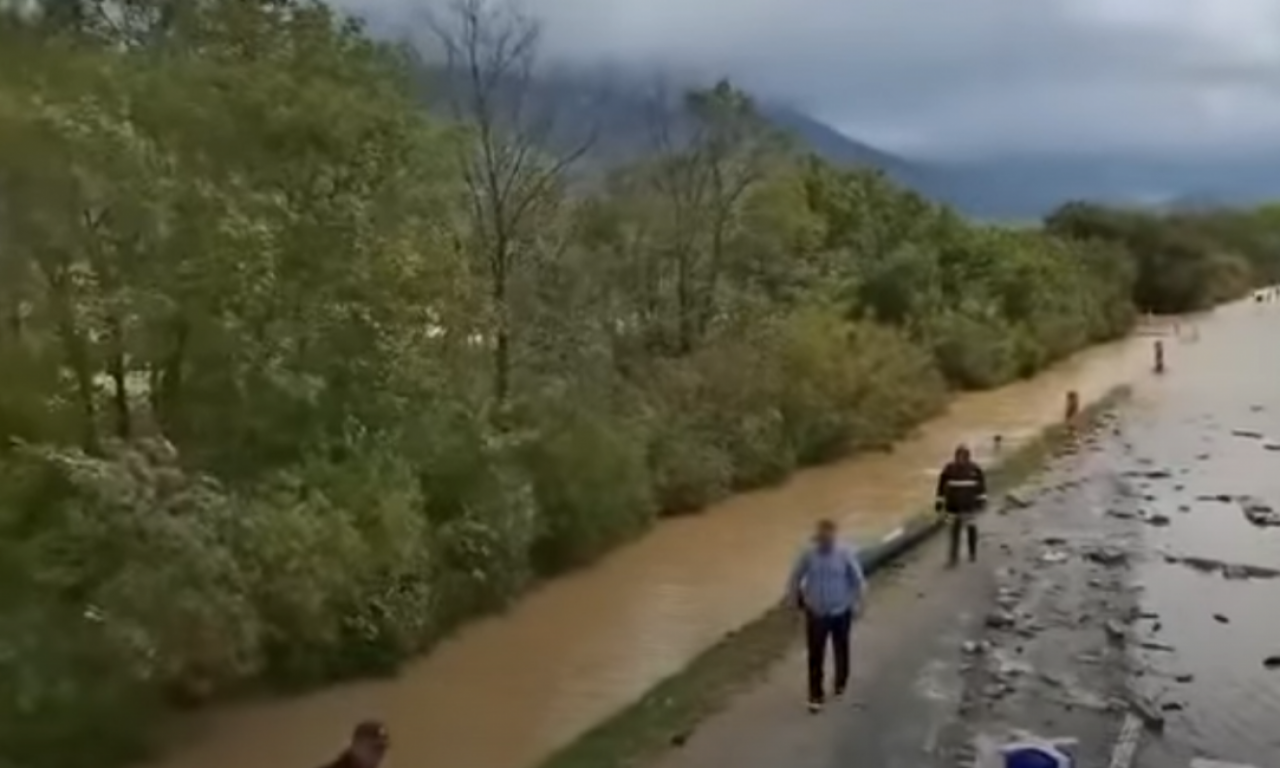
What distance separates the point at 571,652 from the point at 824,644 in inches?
245

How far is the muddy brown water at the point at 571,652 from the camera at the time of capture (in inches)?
739

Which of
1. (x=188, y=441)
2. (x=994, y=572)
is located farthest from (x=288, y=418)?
(x=994, y=572)

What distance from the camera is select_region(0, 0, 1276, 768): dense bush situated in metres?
17.3

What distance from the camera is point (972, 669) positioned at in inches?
803

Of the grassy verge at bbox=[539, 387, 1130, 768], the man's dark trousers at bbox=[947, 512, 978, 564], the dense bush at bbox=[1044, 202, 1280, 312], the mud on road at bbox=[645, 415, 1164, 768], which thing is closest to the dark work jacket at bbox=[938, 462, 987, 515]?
the man's dark trousers at bbox=[947, 512, 978, 564]

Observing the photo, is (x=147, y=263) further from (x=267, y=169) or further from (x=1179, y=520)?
(x=1179, y=520)

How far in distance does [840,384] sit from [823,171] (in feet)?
45.5

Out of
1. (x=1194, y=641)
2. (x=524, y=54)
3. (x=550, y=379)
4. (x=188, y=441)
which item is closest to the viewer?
(x=188, y=441)

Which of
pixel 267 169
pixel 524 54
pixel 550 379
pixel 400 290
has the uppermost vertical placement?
pixel 524 54

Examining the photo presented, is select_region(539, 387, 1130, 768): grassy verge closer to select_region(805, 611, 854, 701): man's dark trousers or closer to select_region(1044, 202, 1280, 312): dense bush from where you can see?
select_region(805, 611, 854, 701): man's dark trousers

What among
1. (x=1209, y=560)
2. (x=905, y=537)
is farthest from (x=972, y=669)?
(x=1209, y=560)

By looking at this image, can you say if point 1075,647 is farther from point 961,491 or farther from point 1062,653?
point 961,491

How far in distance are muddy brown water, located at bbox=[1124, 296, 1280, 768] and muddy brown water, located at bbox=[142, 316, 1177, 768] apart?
17.4 feet

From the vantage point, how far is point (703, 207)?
4297 cm
